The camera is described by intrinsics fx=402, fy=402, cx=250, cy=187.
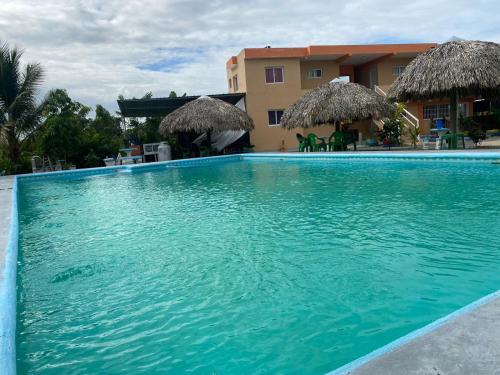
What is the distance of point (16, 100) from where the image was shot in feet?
52.9

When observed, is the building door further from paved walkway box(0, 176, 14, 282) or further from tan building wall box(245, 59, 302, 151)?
paved walkway box(0, 176, 14, 282)

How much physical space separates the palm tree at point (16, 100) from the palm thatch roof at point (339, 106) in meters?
11.0

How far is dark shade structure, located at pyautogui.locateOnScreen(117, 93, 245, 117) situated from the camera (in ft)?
62.0

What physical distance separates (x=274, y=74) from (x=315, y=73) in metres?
3.42

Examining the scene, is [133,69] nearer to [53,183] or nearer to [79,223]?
[53,183]

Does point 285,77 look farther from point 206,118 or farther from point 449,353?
point 449,353

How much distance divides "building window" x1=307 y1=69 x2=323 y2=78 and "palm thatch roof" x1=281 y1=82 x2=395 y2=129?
20.2 feet

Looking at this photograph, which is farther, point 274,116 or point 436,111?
point 436,111

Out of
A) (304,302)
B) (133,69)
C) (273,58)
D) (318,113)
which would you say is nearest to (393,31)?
(273,58)

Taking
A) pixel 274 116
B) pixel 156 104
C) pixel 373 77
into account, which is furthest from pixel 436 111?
pixel 156 104

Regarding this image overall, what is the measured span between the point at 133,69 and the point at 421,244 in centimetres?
2376

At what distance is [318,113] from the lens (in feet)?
54.8

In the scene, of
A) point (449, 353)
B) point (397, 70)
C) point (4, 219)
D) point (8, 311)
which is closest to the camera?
point (449, 353)

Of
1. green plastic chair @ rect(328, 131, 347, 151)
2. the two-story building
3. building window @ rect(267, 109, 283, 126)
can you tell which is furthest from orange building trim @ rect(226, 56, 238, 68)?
green plastic chair @ rect(328, 131, 347, 151)
